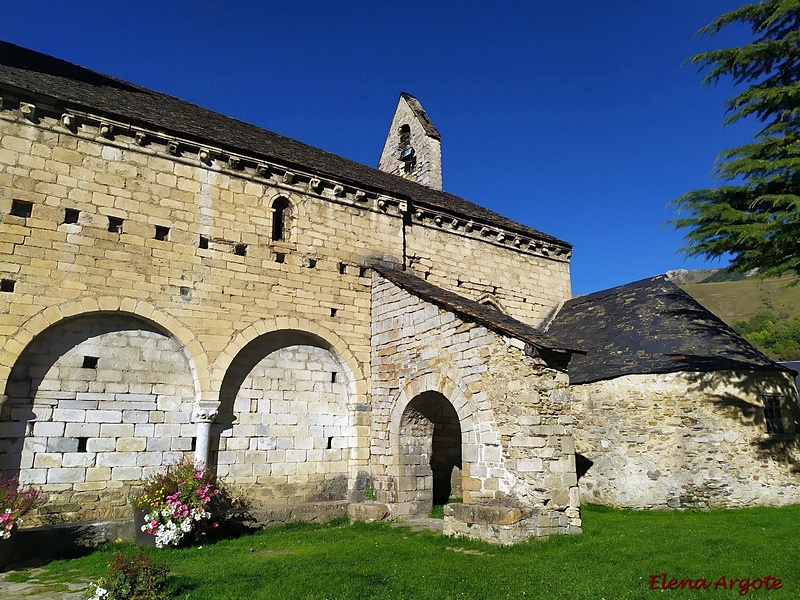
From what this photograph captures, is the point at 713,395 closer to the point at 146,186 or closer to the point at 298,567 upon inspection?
the point at 298,567

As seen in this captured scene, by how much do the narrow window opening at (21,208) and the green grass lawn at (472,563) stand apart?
5116mm

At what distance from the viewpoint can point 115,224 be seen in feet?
30.7

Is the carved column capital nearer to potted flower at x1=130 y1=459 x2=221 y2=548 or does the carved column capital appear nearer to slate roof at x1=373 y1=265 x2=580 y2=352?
potted flower at x1=130 y1=459 x2=221 y2=548

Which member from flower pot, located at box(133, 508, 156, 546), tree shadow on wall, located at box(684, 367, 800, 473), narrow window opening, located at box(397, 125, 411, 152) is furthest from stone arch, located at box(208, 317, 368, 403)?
narrow window opening, located at box(397, 125, 411, 152)

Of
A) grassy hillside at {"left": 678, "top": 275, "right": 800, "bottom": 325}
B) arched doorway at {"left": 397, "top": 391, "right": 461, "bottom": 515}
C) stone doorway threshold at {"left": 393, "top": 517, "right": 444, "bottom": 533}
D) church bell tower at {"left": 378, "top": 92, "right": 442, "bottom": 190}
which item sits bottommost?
stone doorway threshold at {"left": 393, "top": 517, "right": 444, "bottom": 533}

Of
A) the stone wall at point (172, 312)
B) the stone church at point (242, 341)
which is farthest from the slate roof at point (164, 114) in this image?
the stone wall at point (172, 312)

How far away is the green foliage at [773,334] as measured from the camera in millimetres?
59219

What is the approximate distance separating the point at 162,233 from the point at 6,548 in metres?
5.18

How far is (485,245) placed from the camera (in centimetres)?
1488

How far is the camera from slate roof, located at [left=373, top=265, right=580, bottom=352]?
8531 mm

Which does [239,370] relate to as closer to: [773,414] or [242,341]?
[242,341]

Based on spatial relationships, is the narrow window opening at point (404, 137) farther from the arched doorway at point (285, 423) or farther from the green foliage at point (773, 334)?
the green foliage at point (773, 334)

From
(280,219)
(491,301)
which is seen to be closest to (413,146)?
(491,301)

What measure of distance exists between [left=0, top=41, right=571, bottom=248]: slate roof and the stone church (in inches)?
2.7
